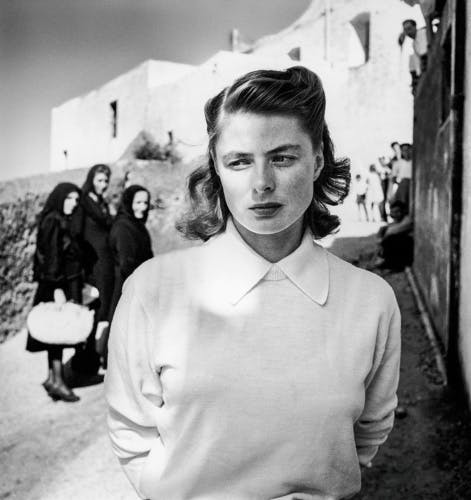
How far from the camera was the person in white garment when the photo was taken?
109cm

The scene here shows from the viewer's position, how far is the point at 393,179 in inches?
296

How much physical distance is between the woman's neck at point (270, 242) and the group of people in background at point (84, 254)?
3.27 metres

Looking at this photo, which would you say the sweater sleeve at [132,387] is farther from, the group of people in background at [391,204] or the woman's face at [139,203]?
the group of people in background at [391,204]

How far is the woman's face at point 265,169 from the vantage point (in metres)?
1.11

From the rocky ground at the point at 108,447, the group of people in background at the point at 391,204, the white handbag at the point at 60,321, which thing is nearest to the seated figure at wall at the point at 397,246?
the group of people in background at the point at 391,204

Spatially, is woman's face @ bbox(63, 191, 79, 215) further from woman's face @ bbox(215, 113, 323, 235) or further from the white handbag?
woman's face @ bbox(215, 113, 323, 235)

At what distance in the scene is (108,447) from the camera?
3658 millimetres

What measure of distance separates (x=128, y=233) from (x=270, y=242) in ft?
11.0

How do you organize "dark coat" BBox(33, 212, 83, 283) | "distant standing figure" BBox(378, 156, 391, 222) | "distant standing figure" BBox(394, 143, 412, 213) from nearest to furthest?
"dark coat" BBox(33, 212, 83, 283)
"distant standing figure" BBox(394, 143, 412, 213)
"distant standing figure" BBox(378, 156, 391, 222)

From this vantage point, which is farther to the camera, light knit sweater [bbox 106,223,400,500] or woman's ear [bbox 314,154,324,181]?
woman's ear [bbox 314,154,324,181]

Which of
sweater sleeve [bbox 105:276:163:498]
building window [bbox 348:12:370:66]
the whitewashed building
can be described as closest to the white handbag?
sweater sleeve [bbox 105:276:163:498]

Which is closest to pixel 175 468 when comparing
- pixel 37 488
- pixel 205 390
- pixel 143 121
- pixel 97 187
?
pixel 205 390

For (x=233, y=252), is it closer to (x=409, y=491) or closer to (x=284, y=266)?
(x=284, y=266)

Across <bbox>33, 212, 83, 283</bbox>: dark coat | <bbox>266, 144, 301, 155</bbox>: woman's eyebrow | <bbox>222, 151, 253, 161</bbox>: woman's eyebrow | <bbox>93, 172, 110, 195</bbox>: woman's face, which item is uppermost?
<bbox>93, 172, 110, 195</bbox>: woman's face
